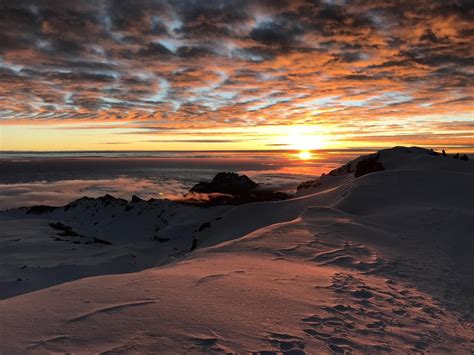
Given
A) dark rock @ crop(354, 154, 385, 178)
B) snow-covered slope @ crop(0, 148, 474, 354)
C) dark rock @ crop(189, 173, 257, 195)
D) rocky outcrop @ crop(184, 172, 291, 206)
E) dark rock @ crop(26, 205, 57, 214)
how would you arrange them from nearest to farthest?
snow-covered slope @ crop(0, 148, 474, 354) < dark rock @ crop(354, 154, 385, 178) < dark rock @ crop(26, 205, 57, 214) < rocky outcrop @ crop(184, 172, 291, 206) < dark rock @ crop(189, 173, 257, 195)

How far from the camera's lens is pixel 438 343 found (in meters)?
4.59

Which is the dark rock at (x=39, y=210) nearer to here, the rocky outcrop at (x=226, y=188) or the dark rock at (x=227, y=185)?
the rocky outcrop at (x=226, y=188)

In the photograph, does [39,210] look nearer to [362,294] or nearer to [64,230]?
[64,230]


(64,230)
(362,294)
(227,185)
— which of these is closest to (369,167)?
(362,294)

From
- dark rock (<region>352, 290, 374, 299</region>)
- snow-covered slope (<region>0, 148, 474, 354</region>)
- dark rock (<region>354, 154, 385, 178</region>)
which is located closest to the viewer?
snow-covered slope (<region>0, 148, 474, 354</region>)

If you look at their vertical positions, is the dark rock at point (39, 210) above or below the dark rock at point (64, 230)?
above

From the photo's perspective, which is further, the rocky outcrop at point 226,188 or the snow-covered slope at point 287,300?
the rocky outcrop at point 226,188

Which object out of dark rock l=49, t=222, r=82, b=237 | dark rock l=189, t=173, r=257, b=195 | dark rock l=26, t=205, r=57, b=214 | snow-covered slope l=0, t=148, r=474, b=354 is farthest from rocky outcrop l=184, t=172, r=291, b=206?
snow-covered slope l=0, t=148, r=474, b=354

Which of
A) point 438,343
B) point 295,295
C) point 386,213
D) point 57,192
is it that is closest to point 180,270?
point 295,295

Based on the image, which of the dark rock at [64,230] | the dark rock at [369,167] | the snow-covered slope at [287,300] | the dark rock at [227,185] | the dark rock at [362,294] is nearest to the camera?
the snow-covered slope at [287,300]

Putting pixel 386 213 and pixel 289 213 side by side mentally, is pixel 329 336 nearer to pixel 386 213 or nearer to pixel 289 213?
pixel 386 213

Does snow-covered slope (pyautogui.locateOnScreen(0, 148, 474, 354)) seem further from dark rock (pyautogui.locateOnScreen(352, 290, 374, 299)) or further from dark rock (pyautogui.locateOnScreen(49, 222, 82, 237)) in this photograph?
dark rock (pyautogui.locateOnScreen(49, 222, 82, 237))

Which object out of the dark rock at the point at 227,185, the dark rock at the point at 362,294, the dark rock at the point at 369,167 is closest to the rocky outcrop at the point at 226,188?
the dark rock at the point at 227,185

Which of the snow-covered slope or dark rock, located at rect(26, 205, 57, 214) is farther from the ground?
the snow-covered slope
